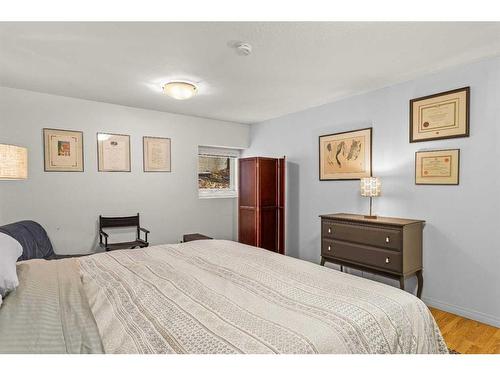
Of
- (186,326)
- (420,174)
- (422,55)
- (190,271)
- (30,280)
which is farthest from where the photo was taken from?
(420,174)

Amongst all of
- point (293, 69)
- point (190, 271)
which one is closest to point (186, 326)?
point (190, 271)

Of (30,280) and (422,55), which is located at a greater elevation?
(422,55)

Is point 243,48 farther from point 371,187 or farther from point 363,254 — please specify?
point 363,254

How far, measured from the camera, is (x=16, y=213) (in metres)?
3.29

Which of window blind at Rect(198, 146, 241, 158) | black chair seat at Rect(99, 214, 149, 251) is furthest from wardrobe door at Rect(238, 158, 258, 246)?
black chair seat at Rect(99, 214, 149, 251)

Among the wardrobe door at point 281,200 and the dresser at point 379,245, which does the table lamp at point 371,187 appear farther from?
the wardrobe door at point 281,200

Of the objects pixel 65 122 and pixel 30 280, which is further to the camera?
pixel 65 122

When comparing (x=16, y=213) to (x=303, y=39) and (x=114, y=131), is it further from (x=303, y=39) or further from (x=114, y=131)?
(x=303, y=39)

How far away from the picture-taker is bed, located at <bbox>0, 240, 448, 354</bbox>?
1024 millimetres

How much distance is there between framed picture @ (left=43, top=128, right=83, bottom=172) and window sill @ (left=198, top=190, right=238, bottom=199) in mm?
1859

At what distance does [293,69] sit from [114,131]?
8.56ft

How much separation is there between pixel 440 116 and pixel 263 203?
2.48 m

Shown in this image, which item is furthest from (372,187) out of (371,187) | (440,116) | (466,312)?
(466,312)

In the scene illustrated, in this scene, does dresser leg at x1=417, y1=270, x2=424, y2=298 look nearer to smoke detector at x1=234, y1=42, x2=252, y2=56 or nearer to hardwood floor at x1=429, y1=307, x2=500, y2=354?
hardwood floor at x1=429, y1=307, x2=500, y2=354
